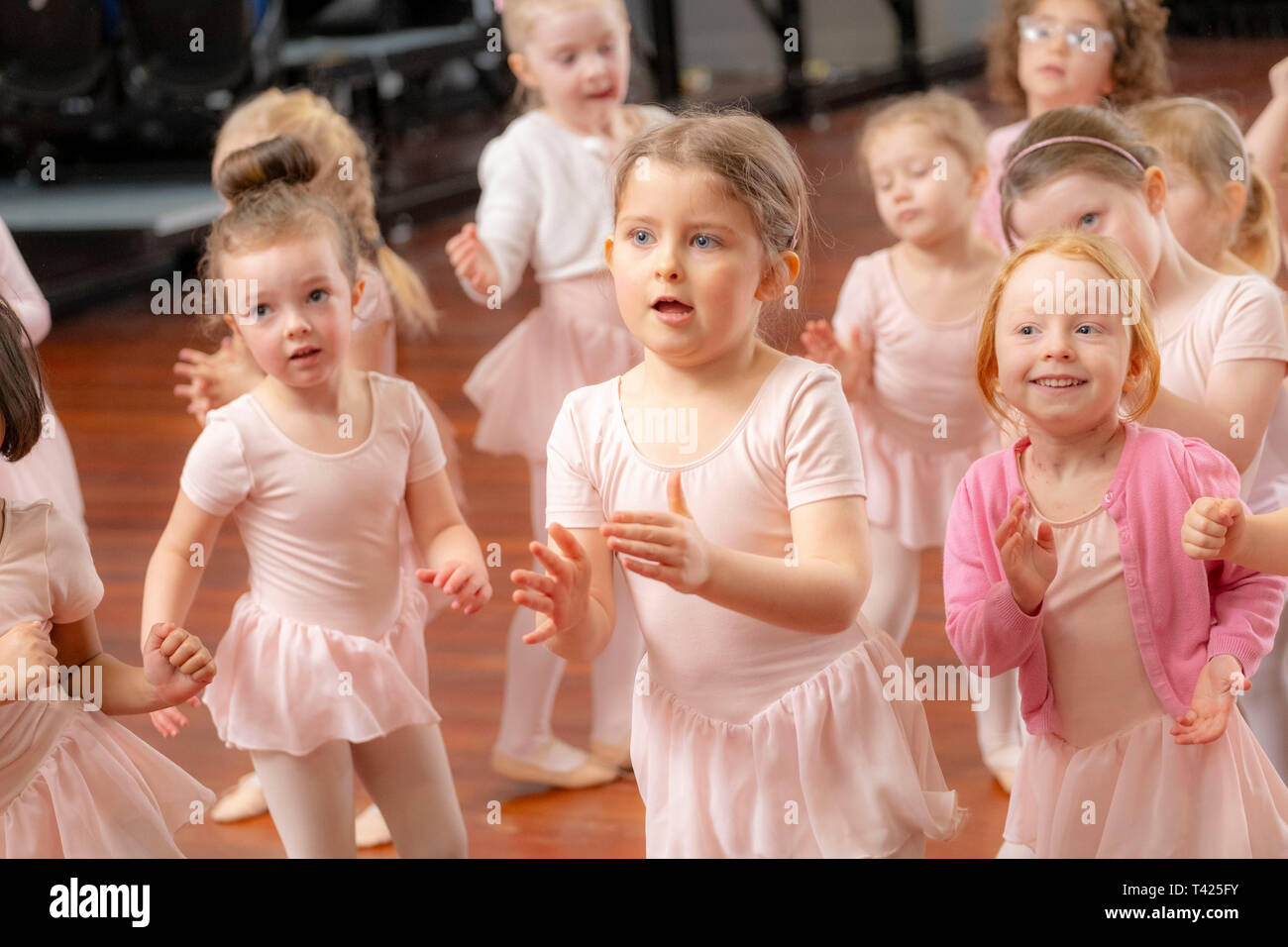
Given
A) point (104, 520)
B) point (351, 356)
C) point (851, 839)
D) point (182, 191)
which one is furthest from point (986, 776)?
point (182, 191)

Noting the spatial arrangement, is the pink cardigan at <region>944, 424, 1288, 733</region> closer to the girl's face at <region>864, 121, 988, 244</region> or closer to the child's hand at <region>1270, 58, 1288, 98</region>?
the girl's face at <region>864, 121, 988, 244</region>

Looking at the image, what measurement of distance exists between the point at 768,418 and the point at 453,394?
328 centimetres

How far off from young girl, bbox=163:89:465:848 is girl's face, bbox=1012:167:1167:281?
810mm

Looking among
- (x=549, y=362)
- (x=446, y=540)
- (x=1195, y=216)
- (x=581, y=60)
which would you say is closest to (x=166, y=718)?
(x=446, y=540)

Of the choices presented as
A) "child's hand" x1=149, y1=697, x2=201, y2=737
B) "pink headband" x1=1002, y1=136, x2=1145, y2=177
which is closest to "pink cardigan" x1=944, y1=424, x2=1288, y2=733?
"pink headband" x1=1002, y1=136, x2=1145, y2=177

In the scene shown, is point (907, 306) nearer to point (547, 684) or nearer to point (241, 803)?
point (547, 684)

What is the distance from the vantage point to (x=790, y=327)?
1.91 m

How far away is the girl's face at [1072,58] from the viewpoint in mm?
2676

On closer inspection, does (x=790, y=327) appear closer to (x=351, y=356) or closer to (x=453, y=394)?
(x=351, y=356)

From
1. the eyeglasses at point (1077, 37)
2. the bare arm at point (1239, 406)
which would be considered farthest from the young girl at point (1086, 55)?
the bare arm at point (1239, 406)

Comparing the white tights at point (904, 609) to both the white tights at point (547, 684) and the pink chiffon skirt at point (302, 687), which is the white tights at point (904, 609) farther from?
the pink chiffon skirt at point (302, 687)

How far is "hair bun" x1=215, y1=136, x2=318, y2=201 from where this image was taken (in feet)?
6.91

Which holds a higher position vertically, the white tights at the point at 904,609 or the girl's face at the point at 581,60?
the girl's face at the point at 581,60

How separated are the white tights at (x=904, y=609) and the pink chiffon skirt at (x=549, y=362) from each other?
488 mm
